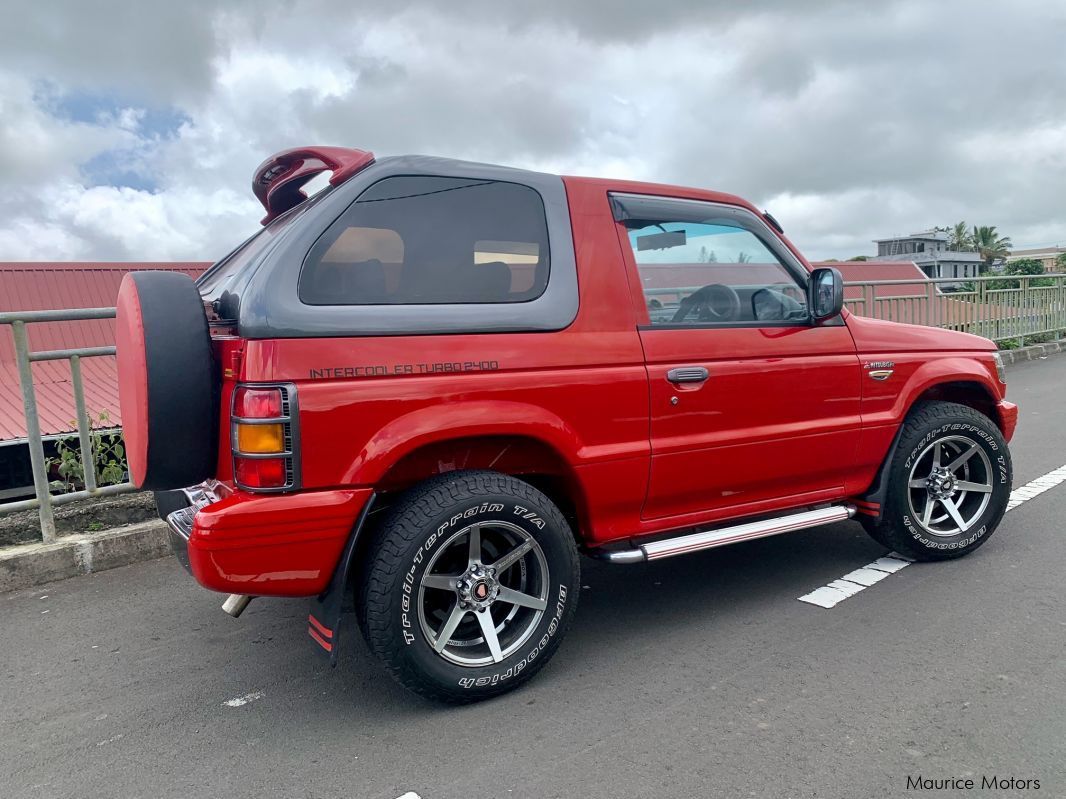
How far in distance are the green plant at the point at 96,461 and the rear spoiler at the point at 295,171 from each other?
2004mm

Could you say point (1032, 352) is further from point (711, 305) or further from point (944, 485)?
point (711, 305)

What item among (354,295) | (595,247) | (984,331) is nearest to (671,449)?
(595,247)

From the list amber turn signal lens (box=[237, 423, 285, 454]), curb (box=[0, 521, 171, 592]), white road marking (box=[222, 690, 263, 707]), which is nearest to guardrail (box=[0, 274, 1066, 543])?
curb (box=[0, 521, 171, 592])

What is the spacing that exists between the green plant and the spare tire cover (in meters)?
Answer: 2.36

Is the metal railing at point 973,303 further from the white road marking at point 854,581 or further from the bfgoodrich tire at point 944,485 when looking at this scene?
the white road marking at point 854,581

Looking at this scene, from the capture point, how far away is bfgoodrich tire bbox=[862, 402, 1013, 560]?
3.81 metres

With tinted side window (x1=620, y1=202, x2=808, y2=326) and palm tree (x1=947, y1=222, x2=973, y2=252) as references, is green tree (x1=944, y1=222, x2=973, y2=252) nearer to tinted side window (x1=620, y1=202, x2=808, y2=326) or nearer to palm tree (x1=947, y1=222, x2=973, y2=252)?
palm tree (x1=947, y1=222, x2=973, y2=252)

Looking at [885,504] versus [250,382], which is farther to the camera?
[885,504]

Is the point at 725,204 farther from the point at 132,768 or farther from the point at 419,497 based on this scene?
the point at 132,768

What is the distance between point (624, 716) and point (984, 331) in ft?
39.5

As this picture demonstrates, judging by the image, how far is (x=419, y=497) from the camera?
2.67m

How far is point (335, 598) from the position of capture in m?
2.62

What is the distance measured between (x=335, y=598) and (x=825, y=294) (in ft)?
8.01

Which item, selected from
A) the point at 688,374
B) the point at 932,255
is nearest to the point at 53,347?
the point at 688,374
